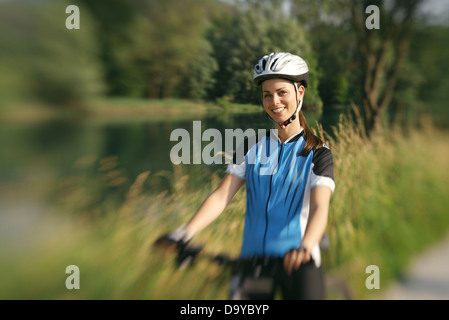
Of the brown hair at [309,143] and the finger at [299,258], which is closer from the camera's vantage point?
the finger at [299,258]

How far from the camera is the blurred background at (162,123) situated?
231cm

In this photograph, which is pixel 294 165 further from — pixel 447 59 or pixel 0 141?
pixel 447 59

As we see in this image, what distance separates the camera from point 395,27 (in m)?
3.47

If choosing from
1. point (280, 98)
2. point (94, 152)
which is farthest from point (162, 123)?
point (280, 98)

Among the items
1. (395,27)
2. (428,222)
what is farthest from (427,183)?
(395,27)

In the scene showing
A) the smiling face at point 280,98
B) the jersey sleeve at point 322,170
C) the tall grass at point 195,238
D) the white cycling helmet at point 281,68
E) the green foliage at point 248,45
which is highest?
the green foliage at point 248,45

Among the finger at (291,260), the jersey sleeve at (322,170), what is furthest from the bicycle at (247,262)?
the jersey sleeve at (322,170)

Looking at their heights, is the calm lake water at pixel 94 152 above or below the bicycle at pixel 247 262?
above

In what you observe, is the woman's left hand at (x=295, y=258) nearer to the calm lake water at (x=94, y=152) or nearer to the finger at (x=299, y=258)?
the finger at (x=299, y=258)

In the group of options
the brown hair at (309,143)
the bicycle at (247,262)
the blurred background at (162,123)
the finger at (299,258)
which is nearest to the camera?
the finger at (299,258)

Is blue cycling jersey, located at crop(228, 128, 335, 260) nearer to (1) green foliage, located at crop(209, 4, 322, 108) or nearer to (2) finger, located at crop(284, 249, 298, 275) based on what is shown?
(2) finger, located at crop(284, 249, 298, 275)

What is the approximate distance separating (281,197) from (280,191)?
0.10 feet

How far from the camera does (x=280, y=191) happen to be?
179cm

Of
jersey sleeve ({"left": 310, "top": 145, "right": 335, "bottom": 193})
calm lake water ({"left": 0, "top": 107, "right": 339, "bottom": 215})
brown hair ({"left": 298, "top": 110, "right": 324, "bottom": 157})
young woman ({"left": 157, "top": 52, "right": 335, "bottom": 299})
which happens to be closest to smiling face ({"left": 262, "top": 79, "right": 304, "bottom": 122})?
young woman ({"left": 157, "top": 52, "right": 335, "bottom": 299})
